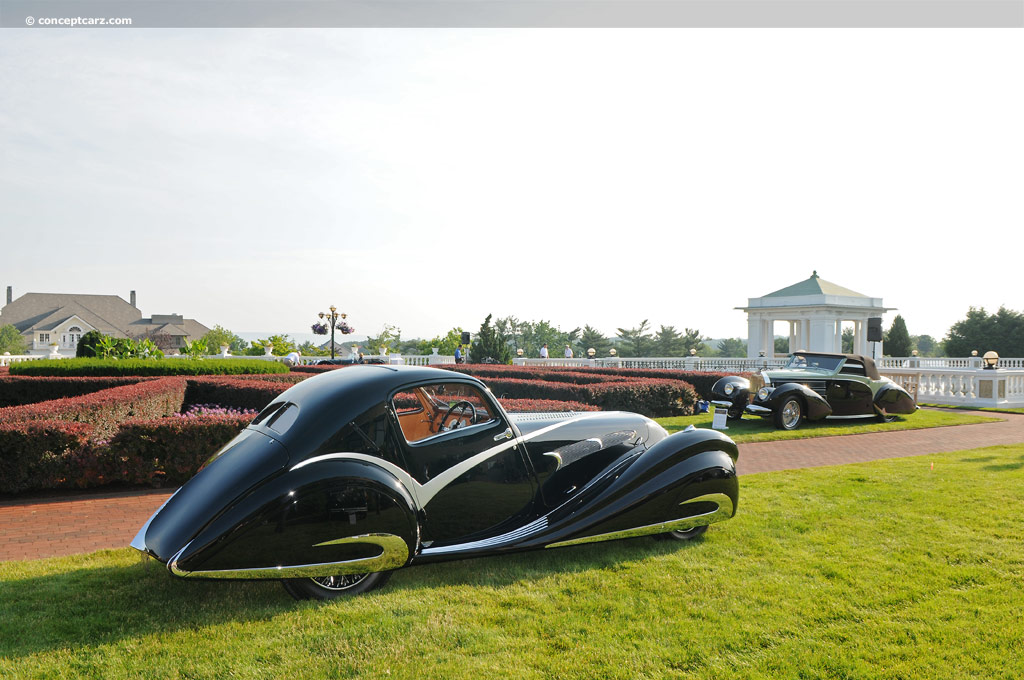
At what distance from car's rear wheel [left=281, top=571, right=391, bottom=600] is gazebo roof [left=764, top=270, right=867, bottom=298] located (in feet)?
116

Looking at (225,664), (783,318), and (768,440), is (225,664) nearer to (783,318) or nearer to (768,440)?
(768,440)

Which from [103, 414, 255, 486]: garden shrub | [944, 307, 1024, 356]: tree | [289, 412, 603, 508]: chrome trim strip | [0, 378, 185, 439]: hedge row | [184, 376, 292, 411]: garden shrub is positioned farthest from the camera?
[944, 307, 1024, 356]: tree

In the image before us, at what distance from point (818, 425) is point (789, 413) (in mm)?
1096

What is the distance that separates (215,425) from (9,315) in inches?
3046

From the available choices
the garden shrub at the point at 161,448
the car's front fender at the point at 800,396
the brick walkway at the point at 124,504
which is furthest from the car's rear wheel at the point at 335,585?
the car's front fender at the point at 800,396

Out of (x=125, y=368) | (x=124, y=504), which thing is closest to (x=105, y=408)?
(x=124, y=504)

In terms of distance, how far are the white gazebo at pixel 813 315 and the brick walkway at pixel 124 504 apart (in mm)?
21782

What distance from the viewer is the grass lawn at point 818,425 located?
11812 millimetres

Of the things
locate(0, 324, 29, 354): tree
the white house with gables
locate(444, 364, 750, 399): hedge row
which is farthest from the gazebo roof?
locate(0, 324, 29, 354): tree

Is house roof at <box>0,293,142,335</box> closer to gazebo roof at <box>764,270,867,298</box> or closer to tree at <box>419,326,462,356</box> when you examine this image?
tree at <box>419,326,462,356</box>

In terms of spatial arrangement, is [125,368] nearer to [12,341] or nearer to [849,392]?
[849,392]

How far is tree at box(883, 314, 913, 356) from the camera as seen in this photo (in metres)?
42.7

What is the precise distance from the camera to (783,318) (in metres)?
34.2

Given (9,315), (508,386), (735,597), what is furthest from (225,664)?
(9,315)
